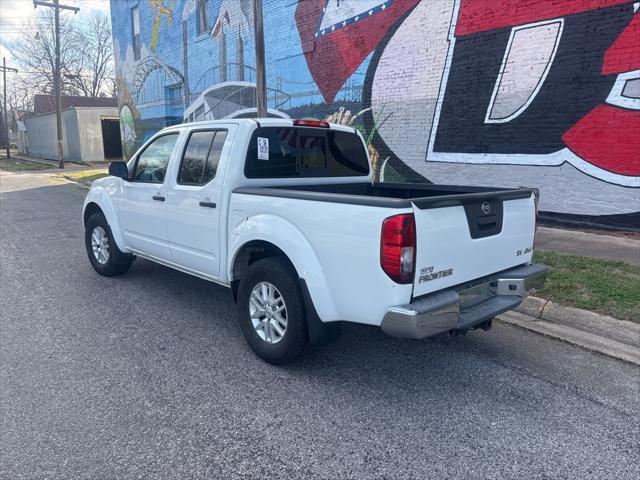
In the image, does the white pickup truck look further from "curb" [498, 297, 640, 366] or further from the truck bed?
"curb" [498, 297, 640, 366]

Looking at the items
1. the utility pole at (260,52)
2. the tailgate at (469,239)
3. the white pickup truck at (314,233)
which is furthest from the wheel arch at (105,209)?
the tailgate at (469,239)

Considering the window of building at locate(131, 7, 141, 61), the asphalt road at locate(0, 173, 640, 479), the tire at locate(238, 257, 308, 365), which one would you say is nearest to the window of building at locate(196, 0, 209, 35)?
the window of building at locate(131, 7, 141, 61)

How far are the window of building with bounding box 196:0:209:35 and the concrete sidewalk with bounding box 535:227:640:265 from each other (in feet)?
46.5

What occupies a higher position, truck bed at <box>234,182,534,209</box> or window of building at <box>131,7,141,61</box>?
window of building at <box>131,7,141,61</box>

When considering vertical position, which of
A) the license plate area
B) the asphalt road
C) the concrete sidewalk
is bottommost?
the asphalt road

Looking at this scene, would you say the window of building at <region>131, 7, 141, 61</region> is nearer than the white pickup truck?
No

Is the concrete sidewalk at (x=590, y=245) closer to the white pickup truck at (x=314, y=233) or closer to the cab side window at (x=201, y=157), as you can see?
the white pickup truck at (x=314, y=233)

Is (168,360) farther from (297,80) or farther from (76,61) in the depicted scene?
(76,61)

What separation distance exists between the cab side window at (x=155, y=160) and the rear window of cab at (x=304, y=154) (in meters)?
1.16

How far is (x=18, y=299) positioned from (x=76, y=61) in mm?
55607

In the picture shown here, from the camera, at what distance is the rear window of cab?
420cm

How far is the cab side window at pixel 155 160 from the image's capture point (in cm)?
491

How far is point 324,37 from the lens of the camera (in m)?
12.3

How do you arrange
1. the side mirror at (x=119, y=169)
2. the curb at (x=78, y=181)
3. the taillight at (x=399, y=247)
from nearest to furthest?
the taillight at (x=399, y=247)
the side mirror at (x=119, y=169)
the curb at (x=78, y=181)
